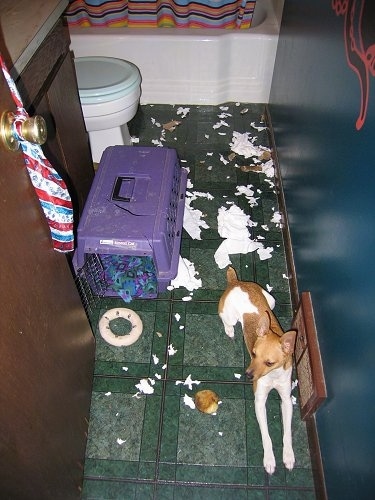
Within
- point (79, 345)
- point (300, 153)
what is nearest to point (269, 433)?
point (79, 345)

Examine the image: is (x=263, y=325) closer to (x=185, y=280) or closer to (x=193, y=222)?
(x=185, y=280)

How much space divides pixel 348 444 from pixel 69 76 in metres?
1.72

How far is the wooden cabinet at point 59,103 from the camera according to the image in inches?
52.4

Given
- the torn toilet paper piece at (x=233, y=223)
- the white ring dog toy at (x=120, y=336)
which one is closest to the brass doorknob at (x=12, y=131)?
the white ring dog toy at (x=120, y=336)

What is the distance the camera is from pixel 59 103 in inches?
61.9

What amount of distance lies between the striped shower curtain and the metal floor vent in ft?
7.00

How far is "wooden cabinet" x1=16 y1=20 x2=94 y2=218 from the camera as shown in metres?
1.33

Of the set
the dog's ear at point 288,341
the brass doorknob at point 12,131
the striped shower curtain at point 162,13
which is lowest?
the dog's ear at point 288,341

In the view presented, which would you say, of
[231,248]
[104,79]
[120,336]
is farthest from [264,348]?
[104,79]

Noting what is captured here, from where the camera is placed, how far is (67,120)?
1.68 meters

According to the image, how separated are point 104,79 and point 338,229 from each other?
5.19 feet

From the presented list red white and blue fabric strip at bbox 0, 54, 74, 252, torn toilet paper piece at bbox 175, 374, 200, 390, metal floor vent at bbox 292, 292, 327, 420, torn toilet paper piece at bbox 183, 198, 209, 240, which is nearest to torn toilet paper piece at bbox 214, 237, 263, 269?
torn toilet paper piece at bbox 183, 198, 209, 240

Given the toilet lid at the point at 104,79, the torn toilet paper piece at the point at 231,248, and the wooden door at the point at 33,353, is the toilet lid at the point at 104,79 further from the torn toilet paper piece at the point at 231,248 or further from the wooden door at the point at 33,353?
the wooden door at the point at 33,353

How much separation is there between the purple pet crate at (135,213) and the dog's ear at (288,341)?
0.64m
